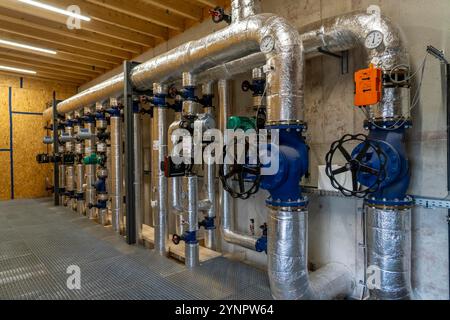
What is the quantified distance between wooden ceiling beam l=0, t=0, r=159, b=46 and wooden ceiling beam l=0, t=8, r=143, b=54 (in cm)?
13

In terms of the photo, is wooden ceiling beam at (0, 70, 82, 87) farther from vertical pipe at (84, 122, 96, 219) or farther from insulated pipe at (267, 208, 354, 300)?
insulated pipe at (267, 208, 354, 300)

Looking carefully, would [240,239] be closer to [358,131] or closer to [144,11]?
[358,131]

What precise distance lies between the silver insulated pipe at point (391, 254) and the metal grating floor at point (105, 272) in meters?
0.72

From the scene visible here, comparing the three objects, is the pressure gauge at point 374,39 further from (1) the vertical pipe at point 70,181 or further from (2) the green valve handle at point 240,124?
(1) the vertical pipe at point 70,181

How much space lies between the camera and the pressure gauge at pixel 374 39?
5.34 feet

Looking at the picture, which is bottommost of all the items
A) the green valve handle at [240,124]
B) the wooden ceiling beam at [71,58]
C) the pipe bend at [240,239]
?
the pipe bend at [240,239]

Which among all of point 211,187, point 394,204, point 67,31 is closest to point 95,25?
point 67,31

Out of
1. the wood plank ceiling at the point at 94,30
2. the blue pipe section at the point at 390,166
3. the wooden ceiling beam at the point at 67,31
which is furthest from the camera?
the wooden ceiling beam at the point at 67,31

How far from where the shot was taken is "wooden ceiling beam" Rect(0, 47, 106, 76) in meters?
4.38

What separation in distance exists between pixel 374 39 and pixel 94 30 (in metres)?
3.14

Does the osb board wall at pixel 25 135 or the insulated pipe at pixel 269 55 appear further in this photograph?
the osb board wall at pixel 25 135

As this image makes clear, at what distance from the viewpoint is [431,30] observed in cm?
173

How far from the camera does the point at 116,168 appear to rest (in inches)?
Result: 140

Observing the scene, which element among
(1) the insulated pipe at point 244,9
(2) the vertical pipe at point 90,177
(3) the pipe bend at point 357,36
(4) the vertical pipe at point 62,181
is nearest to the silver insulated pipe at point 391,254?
(3) the pipe bend at point 357,36
